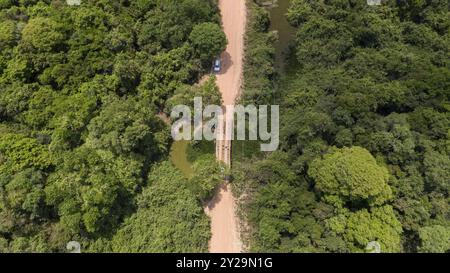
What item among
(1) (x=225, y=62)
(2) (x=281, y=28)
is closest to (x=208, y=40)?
(1) (x=225, y=62)

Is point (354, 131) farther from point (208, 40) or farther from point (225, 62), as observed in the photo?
point (208, 40)

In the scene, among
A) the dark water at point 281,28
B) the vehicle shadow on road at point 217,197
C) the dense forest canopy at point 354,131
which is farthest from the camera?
the dark water at point 281,28

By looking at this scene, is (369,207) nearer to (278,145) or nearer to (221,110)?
(278,145)

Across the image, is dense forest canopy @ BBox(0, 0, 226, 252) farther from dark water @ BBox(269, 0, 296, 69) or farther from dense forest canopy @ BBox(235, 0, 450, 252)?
dark water @ BBox(269, 0, 296, 69)

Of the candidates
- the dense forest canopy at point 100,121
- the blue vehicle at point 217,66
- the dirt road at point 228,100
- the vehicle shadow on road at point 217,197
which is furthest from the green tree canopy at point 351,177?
the blue vehicle at point 217,66

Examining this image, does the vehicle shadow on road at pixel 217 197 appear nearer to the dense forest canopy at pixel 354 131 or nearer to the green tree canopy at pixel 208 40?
the dense forest canopy at pixel 354 131

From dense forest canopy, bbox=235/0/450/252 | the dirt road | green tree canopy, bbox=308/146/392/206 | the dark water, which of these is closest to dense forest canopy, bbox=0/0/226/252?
the dirt road

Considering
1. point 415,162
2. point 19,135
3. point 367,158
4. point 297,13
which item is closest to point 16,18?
point 19,135
